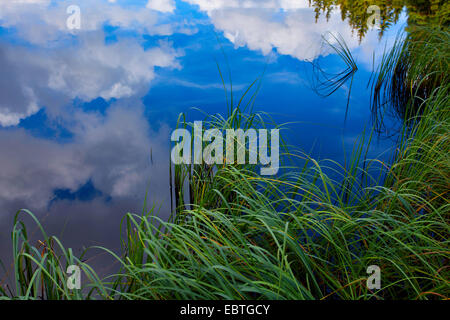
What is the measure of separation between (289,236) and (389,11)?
5.22 meters

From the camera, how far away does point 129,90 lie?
4.02 meters

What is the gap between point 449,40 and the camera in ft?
11.0

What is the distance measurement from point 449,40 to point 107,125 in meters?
3.57

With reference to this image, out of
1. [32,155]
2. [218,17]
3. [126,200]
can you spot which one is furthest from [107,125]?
[218,17]

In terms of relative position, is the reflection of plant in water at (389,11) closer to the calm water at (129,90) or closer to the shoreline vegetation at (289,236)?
the calm water at (129,90)

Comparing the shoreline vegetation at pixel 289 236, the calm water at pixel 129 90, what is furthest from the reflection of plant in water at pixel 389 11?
the shoreline vegetation at pixel 289 236

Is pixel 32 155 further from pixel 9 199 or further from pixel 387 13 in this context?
pixel 387 13

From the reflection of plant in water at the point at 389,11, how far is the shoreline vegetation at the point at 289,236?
0.74m

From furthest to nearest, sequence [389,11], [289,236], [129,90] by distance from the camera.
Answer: [389,11] < [129,90] < [289,236]

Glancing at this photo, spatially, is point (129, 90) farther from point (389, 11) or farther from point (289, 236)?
point (389, 11)

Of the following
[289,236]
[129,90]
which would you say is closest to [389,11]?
[129,90]

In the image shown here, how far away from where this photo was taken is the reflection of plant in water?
4152mm

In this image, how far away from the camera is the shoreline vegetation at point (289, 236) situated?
1432 mm

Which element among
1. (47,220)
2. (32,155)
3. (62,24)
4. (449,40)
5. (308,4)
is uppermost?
(308,4)
